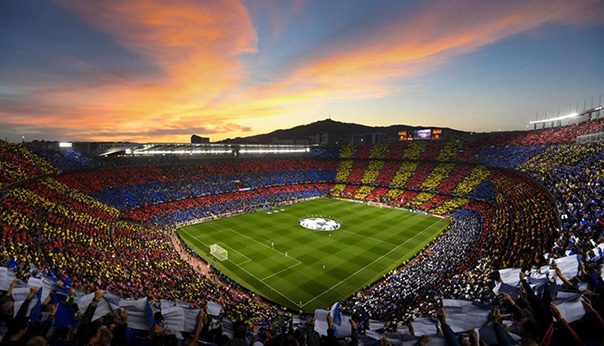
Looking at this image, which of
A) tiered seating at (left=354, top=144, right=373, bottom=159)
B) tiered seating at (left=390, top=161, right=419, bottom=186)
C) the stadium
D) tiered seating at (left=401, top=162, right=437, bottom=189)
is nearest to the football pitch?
the stadium

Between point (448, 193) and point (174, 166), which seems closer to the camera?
point (448, 193)

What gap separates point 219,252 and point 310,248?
10.6m

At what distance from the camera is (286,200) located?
55.2 meters

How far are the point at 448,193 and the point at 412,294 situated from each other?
1499 inches

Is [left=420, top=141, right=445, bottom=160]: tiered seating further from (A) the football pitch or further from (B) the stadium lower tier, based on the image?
(A) the football pitch

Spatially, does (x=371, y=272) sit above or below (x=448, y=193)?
below

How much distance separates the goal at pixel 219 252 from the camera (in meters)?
29.6

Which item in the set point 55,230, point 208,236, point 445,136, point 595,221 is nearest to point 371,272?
point 595,221

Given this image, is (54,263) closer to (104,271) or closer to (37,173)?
(104,271)

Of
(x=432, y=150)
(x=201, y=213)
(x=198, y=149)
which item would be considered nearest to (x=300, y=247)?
(x=201, y=213)

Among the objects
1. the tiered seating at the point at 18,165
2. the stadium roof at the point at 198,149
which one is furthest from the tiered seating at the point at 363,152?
the tiered seating at the point at 18,165

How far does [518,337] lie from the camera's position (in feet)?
15.5

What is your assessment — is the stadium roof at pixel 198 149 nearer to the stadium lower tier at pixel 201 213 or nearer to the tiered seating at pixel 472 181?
the stadium lower tier at pixel 201 213

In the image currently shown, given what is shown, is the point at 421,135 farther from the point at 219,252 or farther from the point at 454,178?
the point at 219,252
